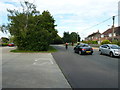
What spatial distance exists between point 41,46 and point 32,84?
1566 cm

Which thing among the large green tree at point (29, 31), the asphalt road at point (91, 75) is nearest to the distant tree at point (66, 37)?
the large green tree at point (29, 31)

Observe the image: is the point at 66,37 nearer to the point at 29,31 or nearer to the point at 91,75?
the point at 29,31

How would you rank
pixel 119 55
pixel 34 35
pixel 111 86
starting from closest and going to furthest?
pixel 111 86
pixel 119 55
pixel 34 35

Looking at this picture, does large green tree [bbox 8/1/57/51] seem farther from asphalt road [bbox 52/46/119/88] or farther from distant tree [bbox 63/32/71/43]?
distant tree [bbox 63/32/71/43]

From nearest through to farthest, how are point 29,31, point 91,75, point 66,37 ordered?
1. point 91,75
2. point 29,31
3. point 66,37

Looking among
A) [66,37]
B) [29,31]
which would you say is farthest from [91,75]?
[66,37]

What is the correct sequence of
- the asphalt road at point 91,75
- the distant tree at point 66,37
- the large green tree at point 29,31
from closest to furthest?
the asphalt road at point 91,75 < the large green tree at point 29,31 < the distant tree at point 66,37

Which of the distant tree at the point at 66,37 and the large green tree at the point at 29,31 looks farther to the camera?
the distant tree at the point at 66,37

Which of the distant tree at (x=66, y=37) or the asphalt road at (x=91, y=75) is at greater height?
the distant tree at (x=66, y=37)

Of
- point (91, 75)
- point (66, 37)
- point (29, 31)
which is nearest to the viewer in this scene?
point (91, 75)

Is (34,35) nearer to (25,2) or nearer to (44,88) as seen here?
(25,2)

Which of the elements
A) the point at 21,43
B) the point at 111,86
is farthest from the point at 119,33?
the point at 111,86

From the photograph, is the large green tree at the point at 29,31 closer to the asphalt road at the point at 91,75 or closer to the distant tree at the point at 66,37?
the asphalt road at the point at 91,75

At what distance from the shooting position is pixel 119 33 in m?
46.9
